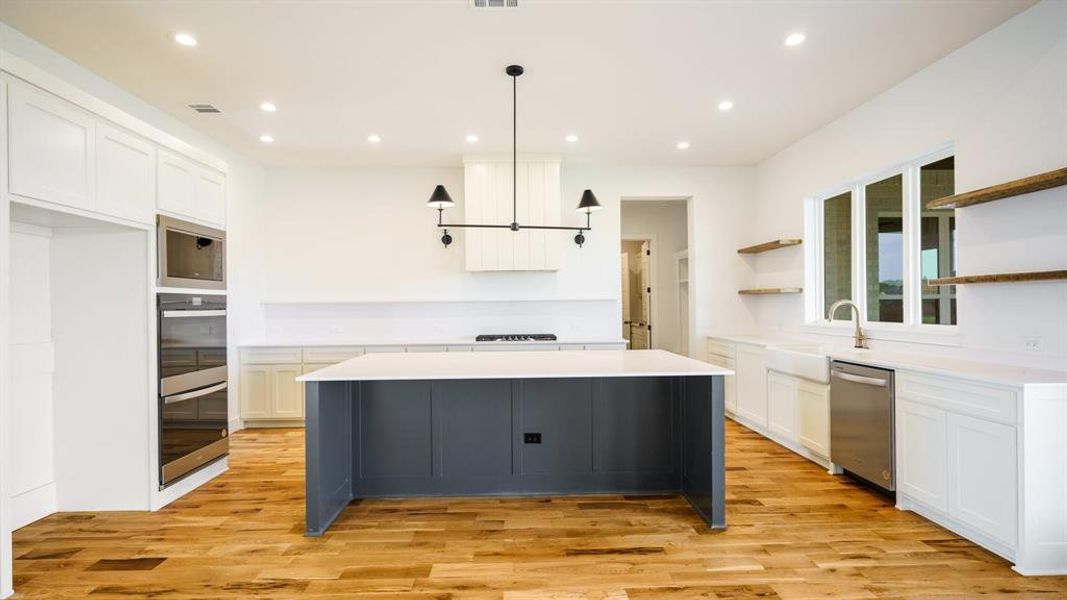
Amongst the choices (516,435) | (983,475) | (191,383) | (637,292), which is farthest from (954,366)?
(637,292)

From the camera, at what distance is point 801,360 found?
379cm

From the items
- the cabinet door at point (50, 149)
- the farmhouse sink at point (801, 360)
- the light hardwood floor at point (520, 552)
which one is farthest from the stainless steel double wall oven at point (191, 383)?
the farmhouse sink at point (801, 360)

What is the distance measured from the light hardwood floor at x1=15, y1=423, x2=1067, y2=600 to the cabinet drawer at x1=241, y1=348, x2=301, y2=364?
180cm

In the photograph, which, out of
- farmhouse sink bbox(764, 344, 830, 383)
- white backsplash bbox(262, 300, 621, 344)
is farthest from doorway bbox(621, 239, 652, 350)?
farmhouse sink bbox(764, 344, 830, 383)

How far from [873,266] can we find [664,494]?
264 centimetres

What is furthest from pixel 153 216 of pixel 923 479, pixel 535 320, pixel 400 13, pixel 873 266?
pixel 873 266

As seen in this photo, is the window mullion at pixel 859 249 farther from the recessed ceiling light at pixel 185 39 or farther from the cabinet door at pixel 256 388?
the cabinet door at pixel 256 388

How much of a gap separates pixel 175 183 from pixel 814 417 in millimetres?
4763

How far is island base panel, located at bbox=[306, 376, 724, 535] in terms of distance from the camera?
3.18 meters

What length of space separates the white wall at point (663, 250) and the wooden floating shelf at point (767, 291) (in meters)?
1.62

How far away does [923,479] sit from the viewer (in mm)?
2803

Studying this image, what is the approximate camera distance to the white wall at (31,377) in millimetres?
2812

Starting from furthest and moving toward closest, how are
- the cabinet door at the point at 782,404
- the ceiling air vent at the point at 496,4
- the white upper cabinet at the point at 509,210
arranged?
the white upper cabinet at the point at 509,210, the cabinet door at the point at 782,404, the ceiling air vent at the point at 496,4

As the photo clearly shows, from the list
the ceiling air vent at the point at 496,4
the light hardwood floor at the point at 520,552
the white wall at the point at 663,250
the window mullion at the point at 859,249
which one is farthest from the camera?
the white wall at the point at 663,250
